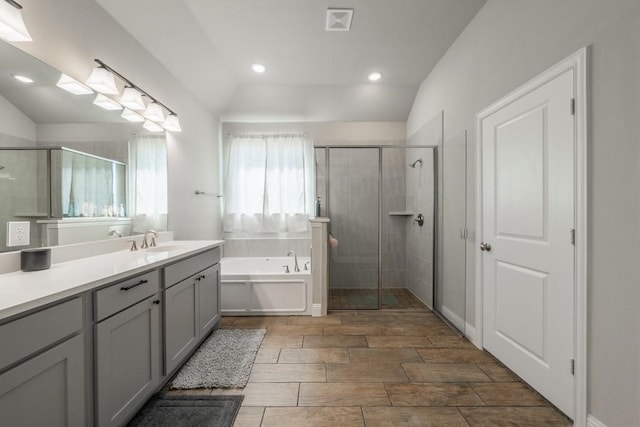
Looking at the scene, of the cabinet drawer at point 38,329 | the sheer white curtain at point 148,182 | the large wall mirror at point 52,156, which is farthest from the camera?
the sheer white curtain at point 148,182

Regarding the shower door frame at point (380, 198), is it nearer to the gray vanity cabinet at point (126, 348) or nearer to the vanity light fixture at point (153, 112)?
the vanity light fixture at point (153, 112)

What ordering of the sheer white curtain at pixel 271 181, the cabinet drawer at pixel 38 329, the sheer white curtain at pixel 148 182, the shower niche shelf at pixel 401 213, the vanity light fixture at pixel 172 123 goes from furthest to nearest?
1. the sheer white curtain at pixel 271 181
2. the shower niche shelf at pixel 401 213
3. the vanity light fixture at pixel 172 123
4. the sheer white curtain at pixel 148 182
5. the cabinet drawer at pixel 38 329

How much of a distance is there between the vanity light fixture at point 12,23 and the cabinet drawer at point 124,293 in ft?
4.31

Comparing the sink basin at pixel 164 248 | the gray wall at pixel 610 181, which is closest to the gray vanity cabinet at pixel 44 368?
the sink basin at pixel 164 248

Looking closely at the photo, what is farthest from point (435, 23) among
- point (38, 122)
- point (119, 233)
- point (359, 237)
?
point (119, 233)

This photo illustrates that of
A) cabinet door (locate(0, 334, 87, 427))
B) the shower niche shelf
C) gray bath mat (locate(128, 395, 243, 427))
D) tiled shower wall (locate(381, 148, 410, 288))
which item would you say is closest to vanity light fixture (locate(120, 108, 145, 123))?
cabinet door (locate(0, 334, 87, 427))

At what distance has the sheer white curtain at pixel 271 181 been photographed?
166 inches

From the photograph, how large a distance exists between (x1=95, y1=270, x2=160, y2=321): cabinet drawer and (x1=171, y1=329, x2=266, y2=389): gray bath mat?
73cm

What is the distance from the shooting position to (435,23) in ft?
8.68

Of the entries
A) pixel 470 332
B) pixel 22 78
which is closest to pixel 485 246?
pixel 470 332

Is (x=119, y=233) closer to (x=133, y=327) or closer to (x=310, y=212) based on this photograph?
(x=133, y=327)

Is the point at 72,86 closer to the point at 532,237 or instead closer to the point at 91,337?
the point at 91,337

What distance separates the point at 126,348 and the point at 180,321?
563mm

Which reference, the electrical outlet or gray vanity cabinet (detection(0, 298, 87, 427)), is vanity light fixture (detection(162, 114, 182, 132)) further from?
gray vanity cabinet (detection(0, 298, 87, 427))
